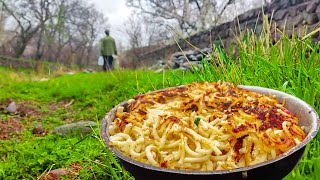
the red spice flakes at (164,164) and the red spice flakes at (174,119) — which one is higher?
the red spice flakes at (174,119)

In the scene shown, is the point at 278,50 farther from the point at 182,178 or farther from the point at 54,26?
the point at 54,26

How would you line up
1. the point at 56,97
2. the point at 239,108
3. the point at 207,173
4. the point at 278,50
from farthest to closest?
the point at 56,97 → the point at 278,50 → the point at 239,108 → the point at 207,173

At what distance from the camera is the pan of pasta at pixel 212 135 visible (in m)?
1.46

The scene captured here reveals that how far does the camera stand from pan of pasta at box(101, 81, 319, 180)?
1460mm

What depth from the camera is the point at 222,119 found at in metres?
1.69

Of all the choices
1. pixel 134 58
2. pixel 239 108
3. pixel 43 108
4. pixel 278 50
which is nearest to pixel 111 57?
pixel 134 58

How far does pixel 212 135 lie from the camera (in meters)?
1.59

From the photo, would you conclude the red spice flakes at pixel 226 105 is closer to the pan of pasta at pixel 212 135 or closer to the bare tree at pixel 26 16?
the pan of pasta at pixel 212 135

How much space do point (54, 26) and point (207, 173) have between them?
115ft

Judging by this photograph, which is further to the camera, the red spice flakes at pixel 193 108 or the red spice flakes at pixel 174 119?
the red spice flakes at pixel 193 108

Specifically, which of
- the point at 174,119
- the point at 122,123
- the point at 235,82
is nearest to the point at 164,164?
the point at 174,119

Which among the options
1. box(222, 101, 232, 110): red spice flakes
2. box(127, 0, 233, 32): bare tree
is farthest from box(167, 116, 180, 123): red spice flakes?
box(127, 0, 233, 32): bare tree

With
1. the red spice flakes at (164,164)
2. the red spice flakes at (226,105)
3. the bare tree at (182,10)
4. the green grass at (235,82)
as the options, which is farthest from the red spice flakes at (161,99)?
the bare tree at (182,10)

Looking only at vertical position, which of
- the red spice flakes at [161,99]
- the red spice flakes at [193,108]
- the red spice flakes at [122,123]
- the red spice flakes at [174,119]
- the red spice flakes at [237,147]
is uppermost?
the red spice flakes at [161,99]
